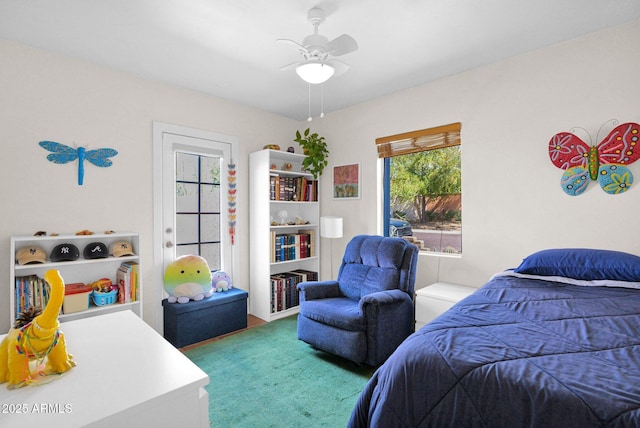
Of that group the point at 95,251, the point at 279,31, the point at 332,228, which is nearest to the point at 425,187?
the point at 332,228

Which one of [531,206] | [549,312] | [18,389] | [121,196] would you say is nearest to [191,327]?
[121,196]

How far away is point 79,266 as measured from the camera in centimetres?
272

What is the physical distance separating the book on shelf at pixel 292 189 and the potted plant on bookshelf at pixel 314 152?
0.58 feet

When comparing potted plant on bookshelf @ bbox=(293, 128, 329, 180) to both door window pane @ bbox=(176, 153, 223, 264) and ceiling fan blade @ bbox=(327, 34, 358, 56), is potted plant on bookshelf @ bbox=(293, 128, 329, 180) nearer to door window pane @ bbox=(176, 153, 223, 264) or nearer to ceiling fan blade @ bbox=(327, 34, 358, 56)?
door window pane @ bbox=(176, 153, 223, 264)

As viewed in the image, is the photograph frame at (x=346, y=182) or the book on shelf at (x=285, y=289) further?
the photograph frame at (x=346, y=182)

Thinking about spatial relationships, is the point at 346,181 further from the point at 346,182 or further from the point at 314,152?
the point at 314,152

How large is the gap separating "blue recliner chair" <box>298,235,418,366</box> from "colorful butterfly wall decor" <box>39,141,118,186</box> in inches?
82.8

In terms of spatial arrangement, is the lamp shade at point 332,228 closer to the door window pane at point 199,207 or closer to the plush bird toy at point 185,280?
the door window pane at point 199,207

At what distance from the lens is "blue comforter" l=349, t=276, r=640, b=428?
0.87m

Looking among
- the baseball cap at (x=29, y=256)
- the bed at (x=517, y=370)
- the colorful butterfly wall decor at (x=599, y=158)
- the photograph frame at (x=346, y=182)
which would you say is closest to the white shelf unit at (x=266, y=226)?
the photograph frame at (x=346, y=182)

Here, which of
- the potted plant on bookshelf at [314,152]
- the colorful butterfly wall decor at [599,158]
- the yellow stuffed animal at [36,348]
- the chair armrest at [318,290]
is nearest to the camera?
the yellow stuffed animal at [36,348]

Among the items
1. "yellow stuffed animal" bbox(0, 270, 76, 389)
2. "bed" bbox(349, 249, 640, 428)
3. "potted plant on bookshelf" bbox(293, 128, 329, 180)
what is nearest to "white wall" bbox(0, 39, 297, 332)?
"potted plant on bookshelf" bbox(293, 128, 329, 180)

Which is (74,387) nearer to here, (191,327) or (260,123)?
(191,327)

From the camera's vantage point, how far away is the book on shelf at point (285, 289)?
12.3ft
